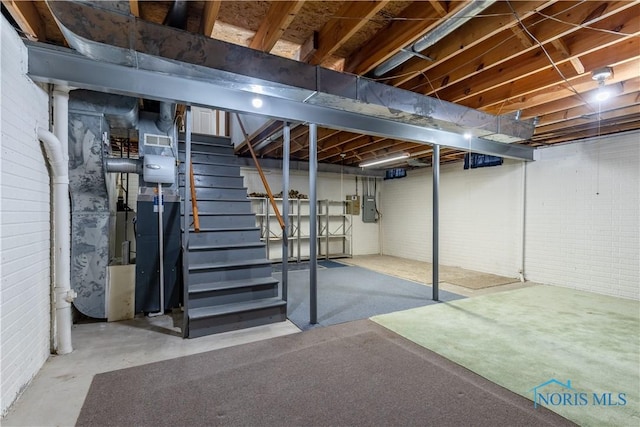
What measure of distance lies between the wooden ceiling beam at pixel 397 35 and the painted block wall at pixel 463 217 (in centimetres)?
448

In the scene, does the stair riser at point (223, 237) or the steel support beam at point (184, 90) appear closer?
the steel support beam at point (184, 90)

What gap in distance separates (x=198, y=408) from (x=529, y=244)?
5844 mm

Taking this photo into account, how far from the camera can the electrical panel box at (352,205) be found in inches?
326

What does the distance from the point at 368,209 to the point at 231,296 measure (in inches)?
234

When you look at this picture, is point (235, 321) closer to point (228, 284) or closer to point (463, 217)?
point (228, 284)

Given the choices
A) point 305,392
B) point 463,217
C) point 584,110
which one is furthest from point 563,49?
point 463,217

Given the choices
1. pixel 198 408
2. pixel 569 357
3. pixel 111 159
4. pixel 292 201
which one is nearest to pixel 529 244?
pixel 569 357

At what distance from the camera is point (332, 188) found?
8203 millimetres

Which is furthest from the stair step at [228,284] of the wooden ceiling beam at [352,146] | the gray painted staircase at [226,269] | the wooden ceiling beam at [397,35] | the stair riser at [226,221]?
the wooden ceiling beam at [352,146]

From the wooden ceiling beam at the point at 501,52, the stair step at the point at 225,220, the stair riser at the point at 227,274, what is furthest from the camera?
the stair step at the point at 225,220

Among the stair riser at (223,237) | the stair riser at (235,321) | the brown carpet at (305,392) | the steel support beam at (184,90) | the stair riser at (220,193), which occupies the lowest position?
the brown carpet at (305,392)

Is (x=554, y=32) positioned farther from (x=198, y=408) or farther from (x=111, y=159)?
(x=111, y=159)

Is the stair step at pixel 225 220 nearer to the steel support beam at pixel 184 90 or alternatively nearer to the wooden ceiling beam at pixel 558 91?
the steel support beam at pixel 184 90

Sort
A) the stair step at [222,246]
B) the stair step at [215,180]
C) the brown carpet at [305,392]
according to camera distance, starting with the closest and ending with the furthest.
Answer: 1. the brown carpet at [305,392]
2. the stair step at [222,246]
3. the stair step at [215,180]
